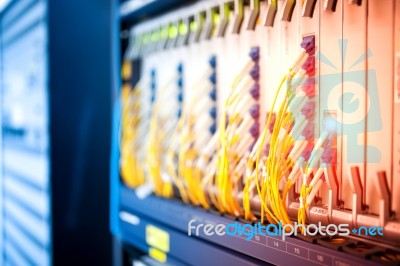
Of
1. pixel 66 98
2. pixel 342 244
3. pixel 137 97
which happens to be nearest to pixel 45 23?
pixel 66 98

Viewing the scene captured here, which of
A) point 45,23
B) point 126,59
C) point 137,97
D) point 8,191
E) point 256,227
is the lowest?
point 8,191

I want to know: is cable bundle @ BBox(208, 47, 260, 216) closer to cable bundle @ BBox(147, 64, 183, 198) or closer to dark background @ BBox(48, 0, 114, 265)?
cable bundle @ BBox(147, 64, 183, 198)

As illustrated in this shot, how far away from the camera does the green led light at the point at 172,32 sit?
144cm

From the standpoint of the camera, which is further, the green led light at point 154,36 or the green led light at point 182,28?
the green led light at point 154,36

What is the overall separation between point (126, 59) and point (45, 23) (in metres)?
0.36

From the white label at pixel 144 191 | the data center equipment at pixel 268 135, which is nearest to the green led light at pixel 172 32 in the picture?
the data center equipment at pixel 268 135

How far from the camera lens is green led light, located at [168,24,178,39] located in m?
1.44

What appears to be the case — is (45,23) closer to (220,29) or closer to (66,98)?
(66,98)

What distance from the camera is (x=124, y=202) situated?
1.55 meters

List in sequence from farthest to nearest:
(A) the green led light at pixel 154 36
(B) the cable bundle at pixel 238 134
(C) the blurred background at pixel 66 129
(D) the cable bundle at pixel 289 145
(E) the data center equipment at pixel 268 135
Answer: (C) the blurred background at pixel 66 129, (A) the green led light at pixel 154 36, (B) the cable bundle at pixel 238 134, (D) the cable bundle at pixel 289 145, (E) the data center equipment at pixel 268 135

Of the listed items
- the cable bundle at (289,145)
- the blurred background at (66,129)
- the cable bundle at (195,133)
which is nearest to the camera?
the cable bundle at (289,145)

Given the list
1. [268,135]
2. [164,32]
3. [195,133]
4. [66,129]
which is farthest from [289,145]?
[66,129]

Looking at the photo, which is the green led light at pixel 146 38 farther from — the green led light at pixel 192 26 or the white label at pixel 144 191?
the white label at pixel 144 191

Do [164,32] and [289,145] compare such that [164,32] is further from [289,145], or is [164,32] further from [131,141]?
[289,145]
